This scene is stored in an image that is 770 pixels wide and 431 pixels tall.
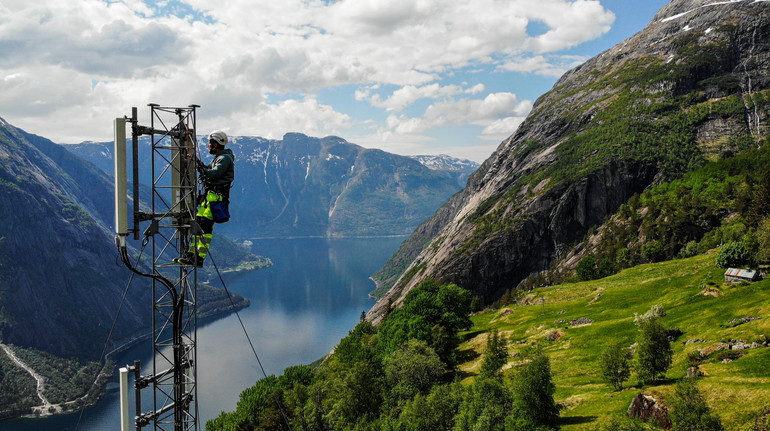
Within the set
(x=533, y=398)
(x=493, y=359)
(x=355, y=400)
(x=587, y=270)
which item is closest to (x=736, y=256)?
(x=493, y=359)

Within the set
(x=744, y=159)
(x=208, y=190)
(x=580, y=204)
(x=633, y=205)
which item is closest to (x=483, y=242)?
(x=580, y=204)

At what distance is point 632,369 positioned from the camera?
4631cm

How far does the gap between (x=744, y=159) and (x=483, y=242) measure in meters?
89.1

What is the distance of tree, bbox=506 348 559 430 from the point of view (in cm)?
3381

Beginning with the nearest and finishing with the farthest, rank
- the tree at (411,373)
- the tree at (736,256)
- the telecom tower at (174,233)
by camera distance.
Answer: the telecom tower at (174,233), the tree at (411,373), the tree at (736,256)

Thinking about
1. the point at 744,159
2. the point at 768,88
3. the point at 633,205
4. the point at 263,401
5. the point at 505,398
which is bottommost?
the point at 263,401

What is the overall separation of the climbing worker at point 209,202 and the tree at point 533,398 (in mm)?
28270

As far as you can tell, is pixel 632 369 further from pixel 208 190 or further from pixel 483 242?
pixel 483 242

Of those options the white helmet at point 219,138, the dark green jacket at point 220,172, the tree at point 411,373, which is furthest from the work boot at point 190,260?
the tree at point 411,373

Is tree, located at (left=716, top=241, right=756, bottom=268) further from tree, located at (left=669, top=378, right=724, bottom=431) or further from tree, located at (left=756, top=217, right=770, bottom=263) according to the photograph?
tree, located at (left=669, top=378, right=724, bottom=431)

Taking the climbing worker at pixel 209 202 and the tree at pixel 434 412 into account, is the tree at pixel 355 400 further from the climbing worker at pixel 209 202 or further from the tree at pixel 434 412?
the climbing worker at pixel 209 202

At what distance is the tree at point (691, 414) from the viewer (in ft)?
84.9

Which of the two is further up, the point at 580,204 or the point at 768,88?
the point at 768,88

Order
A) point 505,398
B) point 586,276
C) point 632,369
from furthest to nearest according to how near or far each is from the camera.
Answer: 1. point 586,276
2. point 632,369
3. point 505,398
